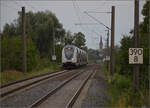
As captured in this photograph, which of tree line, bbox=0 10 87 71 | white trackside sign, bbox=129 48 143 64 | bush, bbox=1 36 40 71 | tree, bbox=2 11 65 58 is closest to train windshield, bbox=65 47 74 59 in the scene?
tree line, bbox=0 10 87 71

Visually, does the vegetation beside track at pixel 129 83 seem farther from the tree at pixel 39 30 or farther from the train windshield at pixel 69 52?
the tree at pixel 39 30

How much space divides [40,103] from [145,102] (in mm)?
4775

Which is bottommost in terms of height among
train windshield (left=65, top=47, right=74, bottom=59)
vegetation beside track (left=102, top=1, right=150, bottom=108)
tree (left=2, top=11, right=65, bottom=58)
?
vegetation beside track (left=102, top=1, right=150, bottom=108)

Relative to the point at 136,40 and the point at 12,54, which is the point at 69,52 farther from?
the point at 136,40

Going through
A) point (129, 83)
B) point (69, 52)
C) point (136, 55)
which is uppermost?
point (69, 52)

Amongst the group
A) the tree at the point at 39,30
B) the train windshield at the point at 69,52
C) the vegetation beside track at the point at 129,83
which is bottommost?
the vegetation beside track at the point at 129,83

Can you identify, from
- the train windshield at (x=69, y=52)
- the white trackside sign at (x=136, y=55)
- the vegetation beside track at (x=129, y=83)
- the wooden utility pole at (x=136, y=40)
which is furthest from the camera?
the train windshield at (x=69, y=52)

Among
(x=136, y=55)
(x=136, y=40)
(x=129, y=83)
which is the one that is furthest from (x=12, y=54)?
(x=136, y=55)

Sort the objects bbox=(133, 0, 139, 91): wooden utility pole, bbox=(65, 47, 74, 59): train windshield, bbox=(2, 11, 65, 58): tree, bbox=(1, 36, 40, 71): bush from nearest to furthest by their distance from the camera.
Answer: bbox=(133, 0, 139, 91): wooden utility pole → bbox=(1, 36, 40, 71): bush → bbox=(65, 47, 74, 59): train windshield → bbox=(2, 11, 65, 58): tree

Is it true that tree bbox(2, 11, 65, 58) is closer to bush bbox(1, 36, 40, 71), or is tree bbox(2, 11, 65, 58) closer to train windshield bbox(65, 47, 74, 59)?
train windshield bbox(65, 47, 74, 59)

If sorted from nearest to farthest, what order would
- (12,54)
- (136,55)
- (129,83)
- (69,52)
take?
(136,55) < (129,83) < (12,54) < (69,52)

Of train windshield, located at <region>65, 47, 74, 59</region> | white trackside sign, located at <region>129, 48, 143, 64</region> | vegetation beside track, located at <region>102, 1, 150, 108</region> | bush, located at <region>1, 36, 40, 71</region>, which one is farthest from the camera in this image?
train windshield, located at <region>65, 47, 74, 59</region>

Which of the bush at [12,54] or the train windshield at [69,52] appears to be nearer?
the bush at [12,54]

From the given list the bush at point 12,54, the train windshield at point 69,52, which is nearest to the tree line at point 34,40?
the bush at point 12,54
